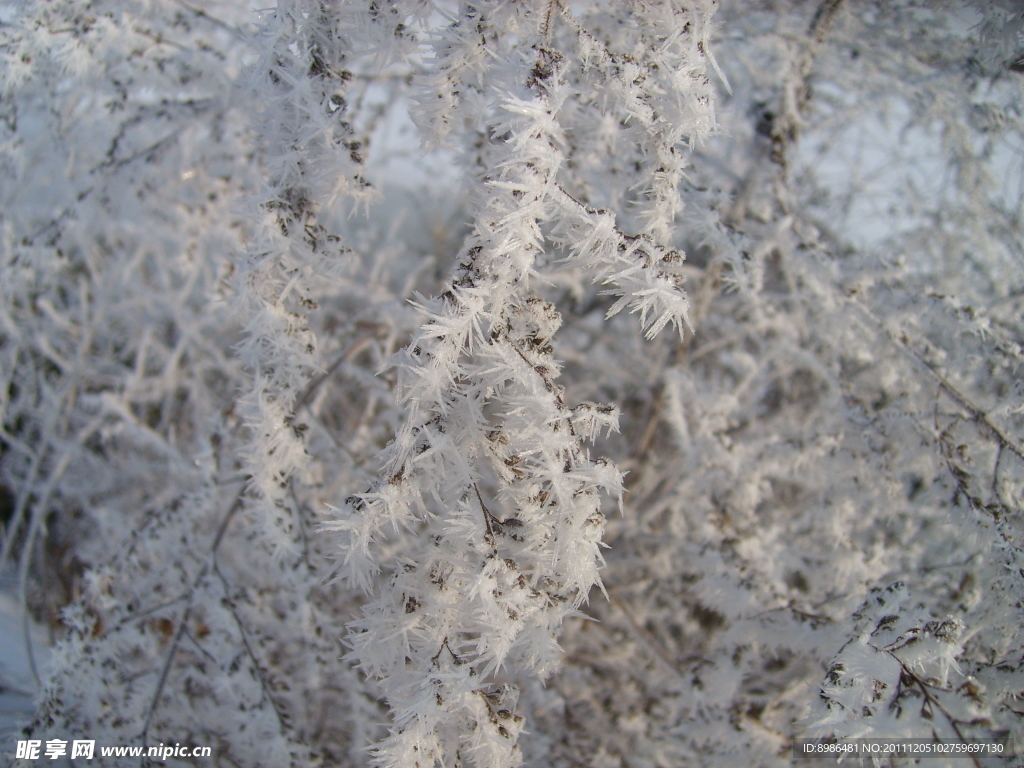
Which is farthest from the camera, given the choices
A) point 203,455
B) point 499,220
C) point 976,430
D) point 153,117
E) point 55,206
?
point 55,206

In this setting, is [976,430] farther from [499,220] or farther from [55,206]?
[55,206]

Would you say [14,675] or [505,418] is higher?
[505,418]

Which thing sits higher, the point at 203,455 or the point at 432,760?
the point at 432,760

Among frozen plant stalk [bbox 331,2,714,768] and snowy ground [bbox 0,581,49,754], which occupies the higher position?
frozen plant stalk [bbox 331,2,714,768]

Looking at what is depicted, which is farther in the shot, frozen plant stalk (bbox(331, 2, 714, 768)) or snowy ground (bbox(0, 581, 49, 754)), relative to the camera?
snowy ground (bbox(0, 581, 49, 754))

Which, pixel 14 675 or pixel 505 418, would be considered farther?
pixel 14 675

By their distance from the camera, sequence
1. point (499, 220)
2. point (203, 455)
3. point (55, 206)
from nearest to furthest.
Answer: point (499, 220) → point (203, 455) → point (55, 206)

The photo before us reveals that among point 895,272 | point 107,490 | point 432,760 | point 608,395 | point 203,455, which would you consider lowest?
point 107,490

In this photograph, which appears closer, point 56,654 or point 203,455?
point 56,654

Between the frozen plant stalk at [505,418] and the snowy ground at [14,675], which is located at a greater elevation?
the frozen plant stalk at [505,418]

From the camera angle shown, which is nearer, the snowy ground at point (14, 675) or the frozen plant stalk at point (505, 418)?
the frozen plant stalk at point (505, 418)

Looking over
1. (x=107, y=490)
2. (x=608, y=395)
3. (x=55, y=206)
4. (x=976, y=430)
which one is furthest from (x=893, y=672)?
(x=55, y=206)
